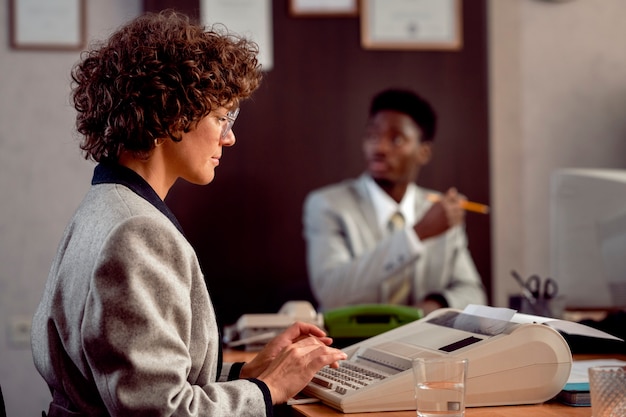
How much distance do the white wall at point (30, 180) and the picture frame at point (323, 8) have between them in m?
0.69

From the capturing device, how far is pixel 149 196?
127 centimetres

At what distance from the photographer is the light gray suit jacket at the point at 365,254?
3.03 m

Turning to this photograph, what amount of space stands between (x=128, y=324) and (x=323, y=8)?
239 cm

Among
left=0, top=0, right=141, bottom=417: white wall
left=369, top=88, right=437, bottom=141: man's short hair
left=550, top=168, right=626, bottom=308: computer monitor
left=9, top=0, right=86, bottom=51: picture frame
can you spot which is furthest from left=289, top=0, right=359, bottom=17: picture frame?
left=550, top=168, right=626, bottom=308: computer monitor

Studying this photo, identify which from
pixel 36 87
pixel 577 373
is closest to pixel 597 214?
pixel 577 373

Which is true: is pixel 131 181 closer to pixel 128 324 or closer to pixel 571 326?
pixel 128 324

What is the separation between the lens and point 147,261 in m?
1.11

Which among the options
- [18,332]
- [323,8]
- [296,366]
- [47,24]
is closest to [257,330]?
[296,366]

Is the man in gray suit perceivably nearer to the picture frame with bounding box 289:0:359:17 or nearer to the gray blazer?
the picture frame with bounding box 289:0:359:17

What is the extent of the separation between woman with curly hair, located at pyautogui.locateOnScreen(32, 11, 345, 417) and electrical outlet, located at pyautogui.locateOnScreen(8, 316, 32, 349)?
1.91m

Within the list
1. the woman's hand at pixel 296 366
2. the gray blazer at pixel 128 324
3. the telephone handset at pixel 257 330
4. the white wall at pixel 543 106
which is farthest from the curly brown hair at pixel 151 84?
the white wall at pixel 543 106

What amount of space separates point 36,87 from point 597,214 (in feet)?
6.92

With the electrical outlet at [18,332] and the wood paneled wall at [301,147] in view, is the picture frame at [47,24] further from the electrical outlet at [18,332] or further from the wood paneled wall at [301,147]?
the electrical outlet at [18,332]

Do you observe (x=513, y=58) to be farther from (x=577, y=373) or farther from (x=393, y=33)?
(x=577, y=373)
